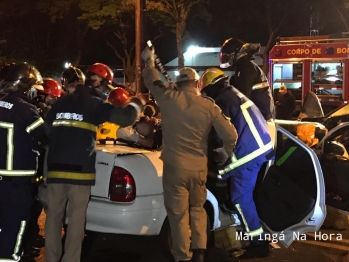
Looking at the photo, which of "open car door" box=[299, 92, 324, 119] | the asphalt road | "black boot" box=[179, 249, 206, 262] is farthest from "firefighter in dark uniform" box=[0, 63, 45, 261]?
"open car door" box=[299, 92, 324, 119]

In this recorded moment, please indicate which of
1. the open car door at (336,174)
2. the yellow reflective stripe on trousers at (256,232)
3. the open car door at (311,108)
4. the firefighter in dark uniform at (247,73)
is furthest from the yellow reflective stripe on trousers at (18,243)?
the open car door at (311,108)

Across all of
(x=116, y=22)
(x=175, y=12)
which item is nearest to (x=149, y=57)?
(x=175, y=12)

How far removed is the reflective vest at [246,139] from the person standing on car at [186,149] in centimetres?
43

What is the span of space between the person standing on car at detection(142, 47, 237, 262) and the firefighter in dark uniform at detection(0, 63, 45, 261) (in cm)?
115

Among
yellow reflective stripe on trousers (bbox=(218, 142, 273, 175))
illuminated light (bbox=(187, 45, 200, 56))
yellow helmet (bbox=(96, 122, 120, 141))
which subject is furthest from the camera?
illuminated light (bbox=(187, 45, 200, 56))

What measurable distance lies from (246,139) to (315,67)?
9.40 meters

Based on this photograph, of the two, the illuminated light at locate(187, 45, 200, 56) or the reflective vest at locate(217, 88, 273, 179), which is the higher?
the illuminated light at locate(187, 45, 200, 56)

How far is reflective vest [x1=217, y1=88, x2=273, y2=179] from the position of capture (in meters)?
5.41

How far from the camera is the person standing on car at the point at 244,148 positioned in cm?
541

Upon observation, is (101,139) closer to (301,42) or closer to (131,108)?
(131,108)

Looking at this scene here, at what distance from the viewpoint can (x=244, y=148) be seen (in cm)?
543

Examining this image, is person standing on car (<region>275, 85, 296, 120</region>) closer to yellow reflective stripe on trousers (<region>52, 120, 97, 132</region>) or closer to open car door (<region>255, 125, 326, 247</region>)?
open car door (<region>255, 125, 326, 247</region>)

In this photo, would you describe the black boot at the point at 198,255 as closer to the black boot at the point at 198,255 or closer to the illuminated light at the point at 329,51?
the black boot at the point at 198,255

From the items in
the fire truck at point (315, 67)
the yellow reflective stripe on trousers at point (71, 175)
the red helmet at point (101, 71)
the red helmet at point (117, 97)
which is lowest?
the yellow reflective stripe on trousers at point (71, 175)
